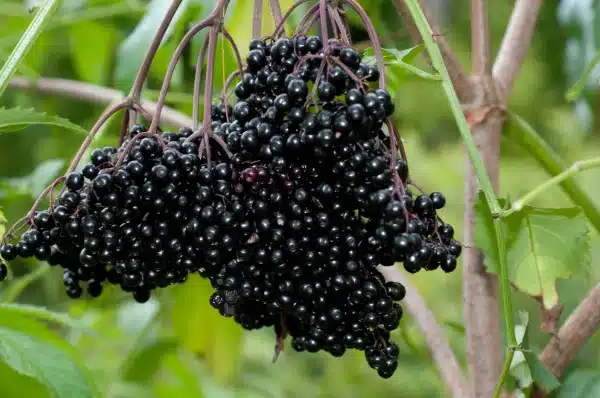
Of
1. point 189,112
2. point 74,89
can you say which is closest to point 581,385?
point 189,112

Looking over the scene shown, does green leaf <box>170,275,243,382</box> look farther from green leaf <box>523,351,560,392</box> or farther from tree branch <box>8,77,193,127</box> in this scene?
green leaf <box>523,351,560,392</box>

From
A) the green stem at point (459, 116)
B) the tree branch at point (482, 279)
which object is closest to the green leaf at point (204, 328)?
the tree branch at point (482, 279)

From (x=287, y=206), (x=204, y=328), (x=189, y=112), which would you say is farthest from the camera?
(x=189, y=112)

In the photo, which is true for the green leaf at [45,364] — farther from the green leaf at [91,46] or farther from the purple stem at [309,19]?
the green leaf at [91,46]

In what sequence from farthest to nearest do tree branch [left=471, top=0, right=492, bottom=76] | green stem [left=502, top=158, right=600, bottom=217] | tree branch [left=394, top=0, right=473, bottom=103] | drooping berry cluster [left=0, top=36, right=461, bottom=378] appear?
1. tree branch [left=471, top=0, right=492, bottom=76]
2. tree branch [left=394, top=0, right=473, bottom=103]
3. green stem [left=502, top=158, right=600, bottom=217]
4. drooping berry cluster [left=0, top=36, right=461, bottom=378]

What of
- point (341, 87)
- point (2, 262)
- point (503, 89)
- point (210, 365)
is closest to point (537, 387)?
point (503, 89)

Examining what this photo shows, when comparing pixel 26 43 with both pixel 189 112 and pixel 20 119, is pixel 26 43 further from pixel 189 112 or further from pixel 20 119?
pixel 189 112

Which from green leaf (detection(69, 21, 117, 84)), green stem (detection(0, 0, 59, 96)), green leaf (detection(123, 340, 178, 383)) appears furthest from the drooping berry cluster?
green leaf (detection(69, 21, 117, 84))
